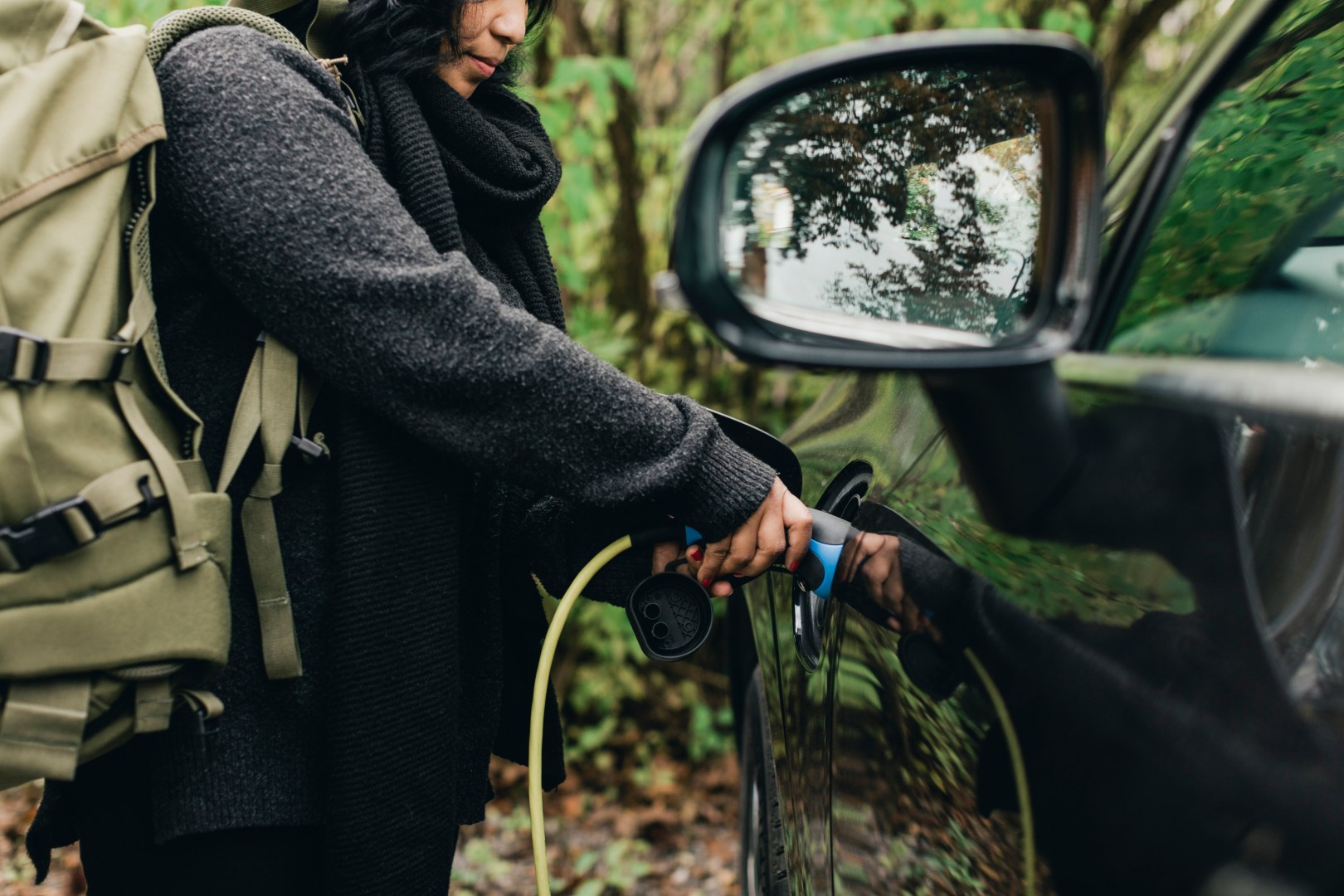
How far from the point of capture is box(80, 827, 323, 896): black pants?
1.23m

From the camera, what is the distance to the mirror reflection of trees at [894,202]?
1039 mm

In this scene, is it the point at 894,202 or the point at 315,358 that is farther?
the point at 315,358

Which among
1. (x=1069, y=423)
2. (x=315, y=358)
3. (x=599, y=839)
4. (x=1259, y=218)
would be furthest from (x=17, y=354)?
(x=599, y=839)

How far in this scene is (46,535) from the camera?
101 centimetres

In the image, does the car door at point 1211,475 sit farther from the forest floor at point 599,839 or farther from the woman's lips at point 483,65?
the forest floor at point 599,839

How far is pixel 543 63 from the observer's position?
3.58 m

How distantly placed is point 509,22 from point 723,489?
32.5 inches

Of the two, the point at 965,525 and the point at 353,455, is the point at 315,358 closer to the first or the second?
the point at 353,455

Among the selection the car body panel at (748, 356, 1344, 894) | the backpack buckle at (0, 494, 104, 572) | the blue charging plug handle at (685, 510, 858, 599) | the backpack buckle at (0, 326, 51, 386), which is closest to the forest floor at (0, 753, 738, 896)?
the car body panel at (748, 356, 1344, 894)

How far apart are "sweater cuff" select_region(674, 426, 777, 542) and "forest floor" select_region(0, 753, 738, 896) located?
2254 millimetres

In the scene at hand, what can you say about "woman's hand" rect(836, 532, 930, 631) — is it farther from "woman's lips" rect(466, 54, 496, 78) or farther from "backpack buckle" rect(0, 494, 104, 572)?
"woman's lips" rect(466, 54, 496, 78)

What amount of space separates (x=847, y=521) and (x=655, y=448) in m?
0.28

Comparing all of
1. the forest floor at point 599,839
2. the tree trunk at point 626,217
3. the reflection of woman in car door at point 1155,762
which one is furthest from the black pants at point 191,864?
the tree trunk at point 626,217

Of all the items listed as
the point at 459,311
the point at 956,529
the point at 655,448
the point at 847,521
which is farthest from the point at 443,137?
the point at 956,529
